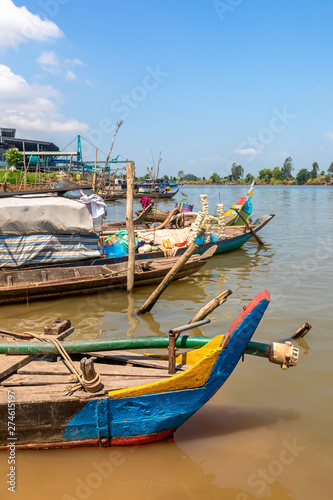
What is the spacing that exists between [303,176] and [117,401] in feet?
454

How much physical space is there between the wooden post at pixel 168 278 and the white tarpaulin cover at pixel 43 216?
92.5 inches

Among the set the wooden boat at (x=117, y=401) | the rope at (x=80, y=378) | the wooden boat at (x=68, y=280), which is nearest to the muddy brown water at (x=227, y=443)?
the wooden boat at (x=117, y=401)

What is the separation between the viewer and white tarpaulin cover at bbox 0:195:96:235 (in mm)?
8000

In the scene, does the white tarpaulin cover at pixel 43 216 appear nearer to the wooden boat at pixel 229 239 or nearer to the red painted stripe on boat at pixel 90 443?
the wooden boat at pixel 229 239

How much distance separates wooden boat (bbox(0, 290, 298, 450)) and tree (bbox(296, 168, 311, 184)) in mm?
135912

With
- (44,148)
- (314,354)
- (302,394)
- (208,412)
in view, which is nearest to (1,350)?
(208,412)

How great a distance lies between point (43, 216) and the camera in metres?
8.23

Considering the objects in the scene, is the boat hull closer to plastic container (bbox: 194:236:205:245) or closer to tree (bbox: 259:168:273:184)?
plastic container (bbox: 194:236:205:245)

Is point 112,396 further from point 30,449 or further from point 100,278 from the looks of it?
point 100,278

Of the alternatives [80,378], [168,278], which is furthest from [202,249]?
[80,378]

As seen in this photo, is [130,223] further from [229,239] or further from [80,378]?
[229,239]

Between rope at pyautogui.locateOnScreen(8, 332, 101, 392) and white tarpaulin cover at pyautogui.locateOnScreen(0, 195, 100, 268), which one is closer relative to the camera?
rope at pyautogui.locateOnScreen(8, 332, 101, 392)

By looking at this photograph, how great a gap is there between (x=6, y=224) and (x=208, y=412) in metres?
5.62

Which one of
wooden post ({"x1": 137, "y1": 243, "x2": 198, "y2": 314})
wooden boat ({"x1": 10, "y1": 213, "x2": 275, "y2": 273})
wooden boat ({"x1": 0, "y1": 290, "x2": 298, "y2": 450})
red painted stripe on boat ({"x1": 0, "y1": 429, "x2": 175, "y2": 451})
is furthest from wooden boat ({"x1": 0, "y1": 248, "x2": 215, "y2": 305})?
red painted stripe on boat ({"x1": 0, "y1": 429, "x2": 175, "y2": 451})
